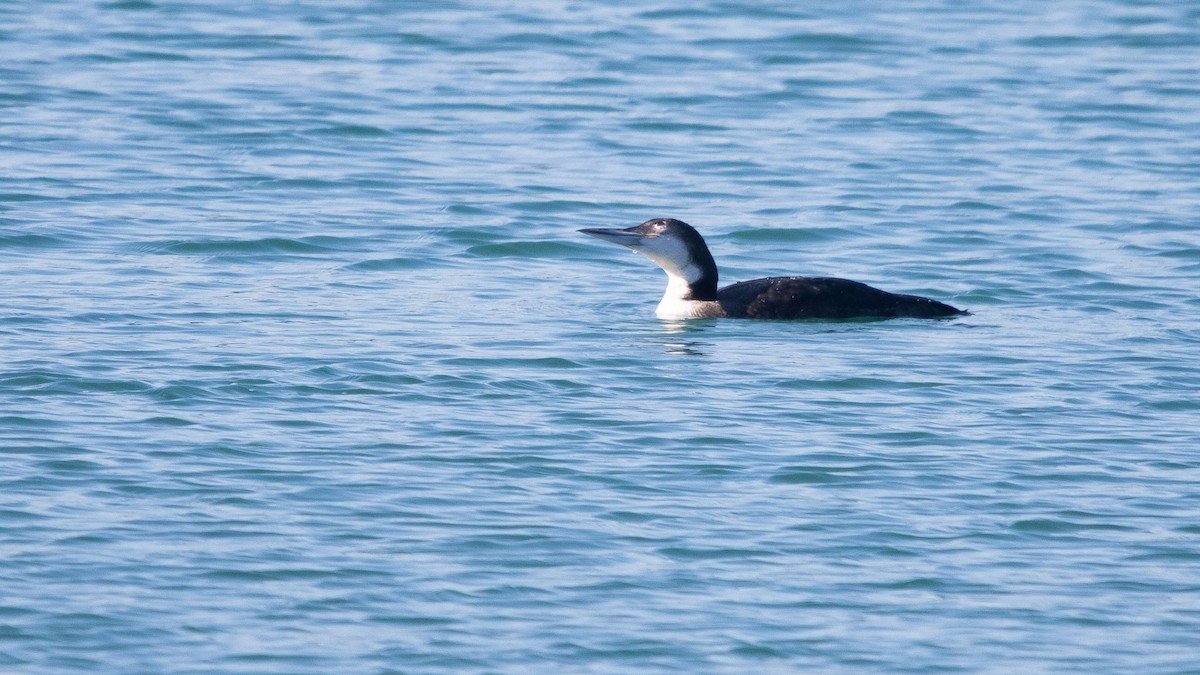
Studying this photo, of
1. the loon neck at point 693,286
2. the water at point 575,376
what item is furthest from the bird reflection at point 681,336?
the loon neck at point 693,286

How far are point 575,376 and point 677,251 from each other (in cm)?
229

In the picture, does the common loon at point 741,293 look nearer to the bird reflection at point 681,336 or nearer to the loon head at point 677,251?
the loon head at point 677,251

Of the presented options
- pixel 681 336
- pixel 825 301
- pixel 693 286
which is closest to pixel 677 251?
pixel 693 286

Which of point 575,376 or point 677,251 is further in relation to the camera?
point 677,251

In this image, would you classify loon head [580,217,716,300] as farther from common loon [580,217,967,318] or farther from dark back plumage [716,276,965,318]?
dark back plumage [716,276,965,318]

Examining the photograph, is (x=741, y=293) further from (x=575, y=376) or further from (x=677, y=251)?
(x=575, y=376)

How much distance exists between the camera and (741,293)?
1266 centimetres

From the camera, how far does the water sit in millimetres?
7352

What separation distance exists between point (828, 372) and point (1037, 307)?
263 centimetres

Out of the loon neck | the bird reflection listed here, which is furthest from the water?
the loon neck

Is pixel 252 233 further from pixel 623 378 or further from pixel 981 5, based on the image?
pixel 981 5

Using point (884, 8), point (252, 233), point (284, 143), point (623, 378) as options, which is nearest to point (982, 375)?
point (623, 378)

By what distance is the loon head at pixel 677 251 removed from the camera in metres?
12.9

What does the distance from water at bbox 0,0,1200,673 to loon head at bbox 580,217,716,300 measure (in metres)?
0.39
